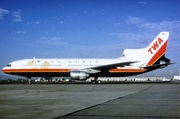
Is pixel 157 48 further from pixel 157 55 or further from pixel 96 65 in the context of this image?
pixel 96 65

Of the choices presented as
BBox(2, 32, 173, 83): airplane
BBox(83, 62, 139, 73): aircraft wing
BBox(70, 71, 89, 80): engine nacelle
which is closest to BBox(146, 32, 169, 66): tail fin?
BBox(2, 32, 173, 83): airplane

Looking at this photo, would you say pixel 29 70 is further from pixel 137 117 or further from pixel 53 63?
pixel 137 117

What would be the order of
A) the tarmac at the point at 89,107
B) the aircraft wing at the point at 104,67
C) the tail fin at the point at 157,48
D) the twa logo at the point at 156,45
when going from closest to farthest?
1. the tarmac at the point at 89,107
2. the aircraft wing at the point at 104,67
3. the tail fin at the point at 157,48
4. the twa logo at the point at 156,45

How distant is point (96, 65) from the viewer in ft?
127

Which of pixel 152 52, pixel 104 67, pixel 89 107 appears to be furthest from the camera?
pixel 152 52

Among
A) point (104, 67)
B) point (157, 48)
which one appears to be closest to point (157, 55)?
point (157, 48)

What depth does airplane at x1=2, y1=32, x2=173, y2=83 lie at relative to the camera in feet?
123

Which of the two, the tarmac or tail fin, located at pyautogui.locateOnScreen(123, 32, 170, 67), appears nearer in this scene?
the tarmac

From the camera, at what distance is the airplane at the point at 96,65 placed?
123ft

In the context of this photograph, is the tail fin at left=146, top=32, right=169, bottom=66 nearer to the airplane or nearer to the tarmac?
the airplane

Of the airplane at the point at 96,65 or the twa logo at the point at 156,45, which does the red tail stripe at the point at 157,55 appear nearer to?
the airplane at the point at 96,65

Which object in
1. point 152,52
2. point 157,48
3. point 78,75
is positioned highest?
point 157,48

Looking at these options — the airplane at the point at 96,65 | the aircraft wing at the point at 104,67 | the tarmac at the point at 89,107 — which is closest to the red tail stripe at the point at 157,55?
the airplane at the point at 96,65

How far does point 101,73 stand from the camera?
129 ft
